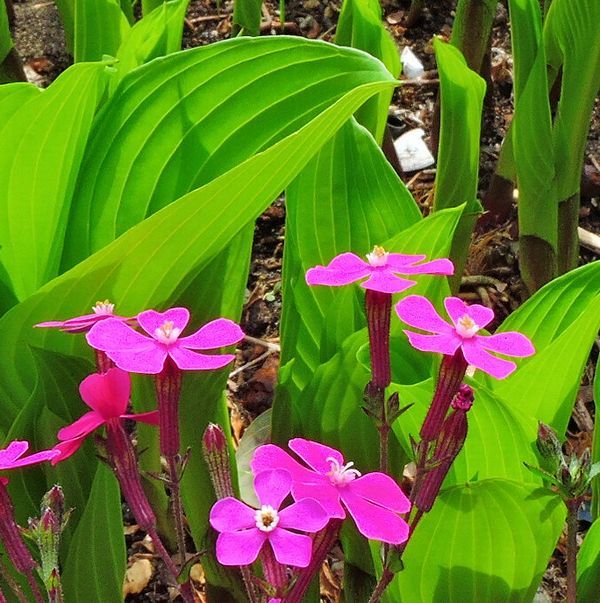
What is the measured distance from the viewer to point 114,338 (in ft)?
1.44

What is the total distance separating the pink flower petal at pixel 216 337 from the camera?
0.44 metres

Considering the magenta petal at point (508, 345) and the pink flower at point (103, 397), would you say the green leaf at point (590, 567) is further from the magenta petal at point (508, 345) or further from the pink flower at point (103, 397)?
the pink flower at point (103, 397)

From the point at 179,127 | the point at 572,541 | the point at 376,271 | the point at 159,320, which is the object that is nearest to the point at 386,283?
the point at 376,271

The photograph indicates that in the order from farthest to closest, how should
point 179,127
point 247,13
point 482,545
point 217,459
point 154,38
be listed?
point 247,13 < point 154,38 < point 179,127 < point 482,545 < point 217,459

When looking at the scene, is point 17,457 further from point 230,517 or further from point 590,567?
point 590,567

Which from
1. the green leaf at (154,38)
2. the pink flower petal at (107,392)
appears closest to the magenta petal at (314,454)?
the pink flower petal at (107,392)

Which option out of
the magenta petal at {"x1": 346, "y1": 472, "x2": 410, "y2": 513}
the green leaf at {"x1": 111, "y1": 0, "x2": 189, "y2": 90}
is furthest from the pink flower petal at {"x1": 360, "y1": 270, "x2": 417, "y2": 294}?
the green leaf at {"x1": 111, "y1": 0, "x2": 189, "y2": 90}

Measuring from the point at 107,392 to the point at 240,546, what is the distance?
127 millimetres

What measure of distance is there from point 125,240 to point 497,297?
1065 mm

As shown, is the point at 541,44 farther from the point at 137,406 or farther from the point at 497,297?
the point at 137,406

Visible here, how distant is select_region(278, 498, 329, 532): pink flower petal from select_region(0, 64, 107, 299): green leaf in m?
0.42

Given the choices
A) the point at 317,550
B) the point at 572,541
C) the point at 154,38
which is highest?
the point at 154,38

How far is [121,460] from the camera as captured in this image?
0.48 meters

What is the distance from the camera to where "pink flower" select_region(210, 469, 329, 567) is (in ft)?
1.26
